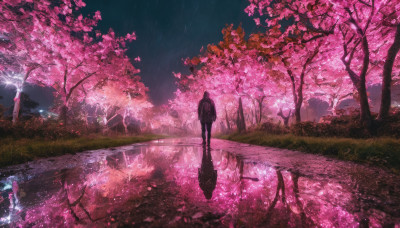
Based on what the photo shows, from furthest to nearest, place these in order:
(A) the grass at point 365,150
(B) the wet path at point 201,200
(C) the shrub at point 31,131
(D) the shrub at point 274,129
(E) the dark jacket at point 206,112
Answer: (D) the shrub at point 274,129 → (E) the dark jacket at point 206,112 → (C) the shrub at point 31,131 → (A) the grass at point 365,150 → (B) the wet path at point 201,200

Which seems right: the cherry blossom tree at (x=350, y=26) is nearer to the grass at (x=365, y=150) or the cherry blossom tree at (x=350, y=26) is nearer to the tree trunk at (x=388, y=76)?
the tree trunk at (x=388, y=76)

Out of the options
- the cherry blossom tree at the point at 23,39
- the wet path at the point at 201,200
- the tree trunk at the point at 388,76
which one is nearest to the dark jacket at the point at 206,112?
the wet path at the point at 201,200

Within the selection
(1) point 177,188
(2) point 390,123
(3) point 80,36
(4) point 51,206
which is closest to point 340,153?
(2) point 390,123

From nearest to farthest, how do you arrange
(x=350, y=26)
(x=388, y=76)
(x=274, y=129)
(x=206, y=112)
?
(x=388, y=76) → (x=350, y=26) → (x=206, y=112) → (x=274, y=129)

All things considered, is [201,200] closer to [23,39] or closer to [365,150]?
[365,150]

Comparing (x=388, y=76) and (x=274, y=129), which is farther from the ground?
(x=388, y=76)

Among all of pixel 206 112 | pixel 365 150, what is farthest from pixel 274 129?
pixel 365 150

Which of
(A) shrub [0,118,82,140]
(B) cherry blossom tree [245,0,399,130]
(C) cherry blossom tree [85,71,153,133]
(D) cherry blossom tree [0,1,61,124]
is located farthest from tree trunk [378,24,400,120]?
(C) cherry blossom tree [85,71,153,133]

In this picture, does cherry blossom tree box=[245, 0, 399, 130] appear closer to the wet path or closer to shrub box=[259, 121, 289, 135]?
shrub box=[259, 121, 289, 135]

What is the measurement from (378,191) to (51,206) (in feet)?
11.2

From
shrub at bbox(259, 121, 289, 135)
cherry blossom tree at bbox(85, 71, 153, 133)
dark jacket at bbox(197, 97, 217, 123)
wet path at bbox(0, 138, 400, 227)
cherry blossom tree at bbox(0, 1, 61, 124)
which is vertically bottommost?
wet path at bbox(0, 138, 400, 227)

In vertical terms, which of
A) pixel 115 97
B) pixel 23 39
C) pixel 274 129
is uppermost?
pixel 23 39

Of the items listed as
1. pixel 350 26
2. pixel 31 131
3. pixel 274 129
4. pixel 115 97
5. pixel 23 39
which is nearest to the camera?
pixel 31 131

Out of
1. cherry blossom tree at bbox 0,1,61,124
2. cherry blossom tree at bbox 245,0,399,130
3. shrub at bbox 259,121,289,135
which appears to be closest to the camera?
cherry blossom tree at bbox 245,0,399,130
